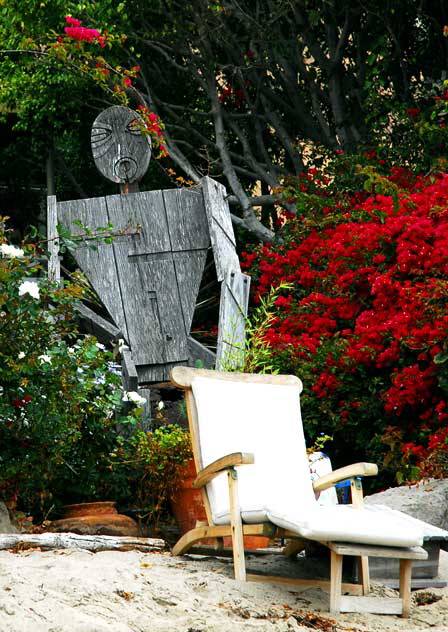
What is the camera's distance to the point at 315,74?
35.6ft

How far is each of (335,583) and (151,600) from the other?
79 centimetres

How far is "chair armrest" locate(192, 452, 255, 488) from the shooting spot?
4.46m

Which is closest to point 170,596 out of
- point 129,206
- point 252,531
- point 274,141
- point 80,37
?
point 252,531

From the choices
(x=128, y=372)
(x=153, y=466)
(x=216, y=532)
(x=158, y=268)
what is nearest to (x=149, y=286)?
(x=158, y=268)

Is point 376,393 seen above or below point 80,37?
below

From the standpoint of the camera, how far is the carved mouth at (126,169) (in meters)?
7.82

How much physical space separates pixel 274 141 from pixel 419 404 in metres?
5.49

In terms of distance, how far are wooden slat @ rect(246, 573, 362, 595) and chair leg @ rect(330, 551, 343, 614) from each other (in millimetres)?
245

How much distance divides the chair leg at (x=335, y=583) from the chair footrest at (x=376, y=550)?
61 millimetres

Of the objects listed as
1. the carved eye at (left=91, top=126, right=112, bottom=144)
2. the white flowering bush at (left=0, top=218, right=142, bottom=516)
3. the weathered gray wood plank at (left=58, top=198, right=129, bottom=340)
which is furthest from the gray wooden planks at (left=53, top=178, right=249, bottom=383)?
the white flowering bush at (left=0, top=218, right=142, bottom=516)

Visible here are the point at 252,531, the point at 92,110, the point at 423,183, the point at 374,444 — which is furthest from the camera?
the point at 92,110

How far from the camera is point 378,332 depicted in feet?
24.3

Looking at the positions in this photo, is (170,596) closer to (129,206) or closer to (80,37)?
(129,206)

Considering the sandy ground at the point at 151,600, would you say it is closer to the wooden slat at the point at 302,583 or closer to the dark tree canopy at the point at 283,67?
the wooden slat at the point at 302,583
